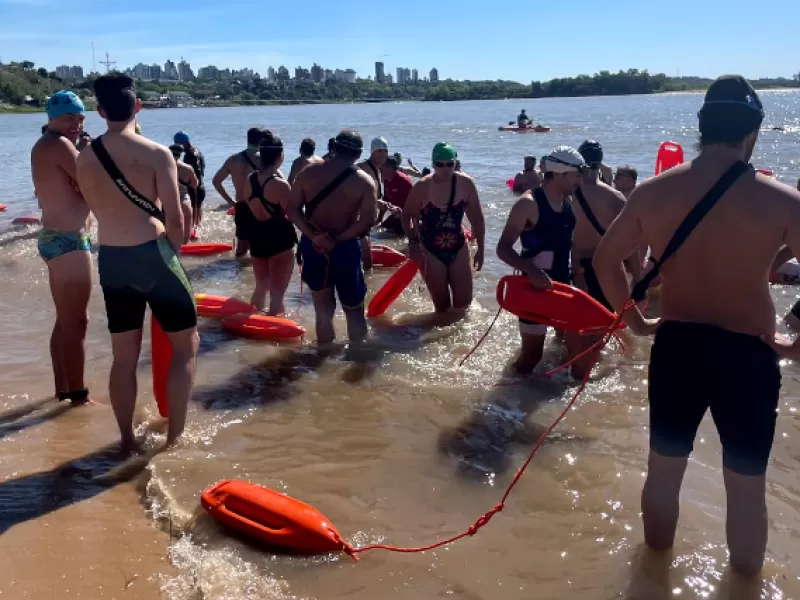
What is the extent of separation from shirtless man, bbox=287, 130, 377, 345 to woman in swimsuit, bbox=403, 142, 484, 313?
1.03 meters

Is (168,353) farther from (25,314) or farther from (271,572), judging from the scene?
(25,314)

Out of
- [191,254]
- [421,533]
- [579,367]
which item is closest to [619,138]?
[191,254]

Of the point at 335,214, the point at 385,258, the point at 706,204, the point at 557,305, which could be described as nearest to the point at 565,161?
the point at 557,305

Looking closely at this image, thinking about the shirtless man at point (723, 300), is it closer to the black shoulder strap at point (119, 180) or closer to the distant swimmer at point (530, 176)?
the black shoulder strap at point (119, 180)

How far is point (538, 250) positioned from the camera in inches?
201

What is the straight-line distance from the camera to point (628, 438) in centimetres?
458

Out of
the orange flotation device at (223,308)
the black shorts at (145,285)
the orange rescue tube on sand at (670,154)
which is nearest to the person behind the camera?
the black shorts at (145,285)

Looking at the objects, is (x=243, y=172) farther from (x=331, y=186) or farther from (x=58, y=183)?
(x=58, y=183)

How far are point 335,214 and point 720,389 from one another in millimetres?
3522

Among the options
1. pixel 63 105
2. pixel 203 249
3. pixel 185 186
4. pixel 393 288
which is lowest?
pixel 203 249

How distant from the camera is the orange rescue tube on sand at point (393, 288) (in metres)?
7.06

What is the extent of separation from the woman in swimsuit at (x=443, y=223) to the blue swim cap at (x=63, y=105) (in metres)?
2.93

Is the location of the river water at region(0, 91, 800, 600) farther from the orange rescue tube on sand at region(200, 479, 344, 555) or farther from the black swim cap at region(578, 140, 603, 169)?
the black swim cap at region(578, 140, 603, 169)

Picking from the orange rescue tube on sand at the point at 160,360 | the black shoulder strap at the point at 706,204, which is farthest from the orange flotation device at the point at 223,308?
the black shoulder strap at the point at 706,204
